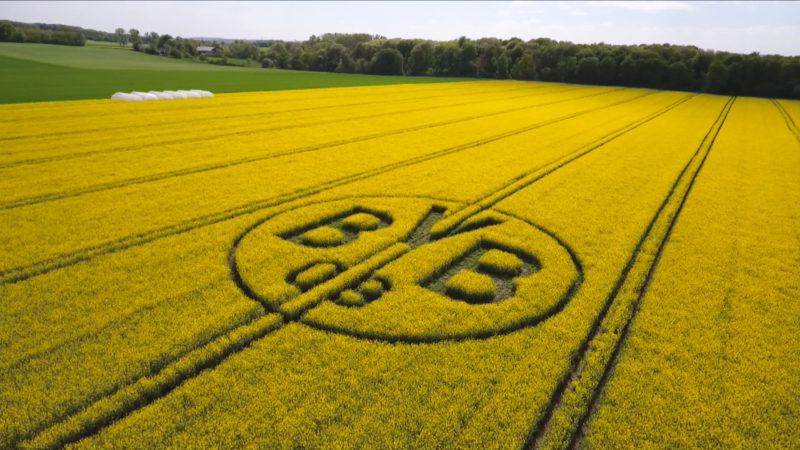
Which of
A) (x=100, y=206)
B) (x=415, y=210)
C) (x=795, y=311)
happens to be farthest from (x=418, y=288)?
(x=100, y=206)

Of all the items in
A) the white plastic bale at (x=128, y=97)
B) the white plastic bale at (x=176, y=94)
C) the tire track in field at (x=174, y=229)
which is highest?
the white plastic bale at (x=176, y=94)

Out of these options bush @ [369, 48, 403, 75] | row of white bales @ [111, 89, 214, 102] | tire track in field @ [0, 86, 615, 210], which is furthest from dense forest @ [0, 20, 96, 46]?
tire track in field @ [0, 86, 615, 210]

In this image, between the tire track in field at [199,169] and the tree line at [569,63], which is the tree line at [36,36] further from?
the tire track in field at [199,169]

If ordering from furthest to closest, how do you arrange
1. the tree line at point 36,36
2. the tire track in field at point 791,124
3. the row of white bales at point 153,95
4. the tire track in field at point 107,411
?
the tree line at point 36,36 < the row of white bales at point 153,95 < the tire track in field at point 791,124 < the tire track in field at point 107,411

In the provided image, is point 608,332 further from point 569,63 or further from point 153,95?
point 569,63

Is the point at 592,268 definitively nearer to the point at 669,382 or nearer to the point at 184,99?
the point at 669,382

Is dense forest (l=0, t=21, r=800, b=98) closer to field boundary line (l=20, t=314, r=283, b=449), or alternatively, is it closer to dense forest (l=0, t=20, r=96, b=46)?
dense forest (l=0, t=20, r=96, b=46)

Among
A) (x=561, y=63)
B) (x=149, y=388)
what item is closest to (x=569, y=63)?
(x=561, y=63)

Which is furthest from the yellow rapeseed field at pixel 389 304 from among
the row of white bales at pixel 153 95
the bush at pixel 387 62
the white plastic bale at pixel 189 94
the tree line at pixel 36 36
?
the tree line at pixel 36 36
